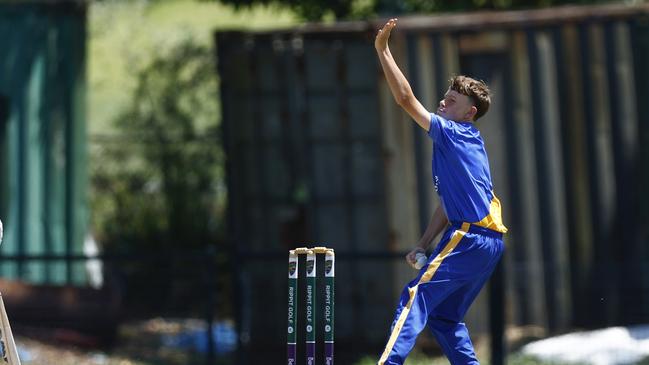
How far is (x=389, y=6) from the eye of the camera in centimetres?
1677

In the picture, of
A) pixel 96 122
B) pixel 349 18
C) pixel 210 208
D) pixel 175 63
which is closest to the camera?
pixel 349 18

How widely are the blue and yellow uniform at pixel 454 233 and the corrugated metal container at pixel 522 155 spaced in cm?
554

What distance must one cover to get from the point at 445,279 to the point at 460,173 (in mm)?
573

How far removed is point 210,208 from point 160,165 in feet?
4.15

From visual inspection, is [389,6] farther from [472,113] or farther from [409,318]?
[409,318]

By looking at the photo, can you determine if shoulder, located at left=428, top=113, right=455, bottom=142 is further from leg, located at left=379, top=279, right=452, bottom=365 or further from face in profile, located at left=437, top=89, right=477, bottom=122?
leg, located at left=379, top=279, right=452, bottom=365

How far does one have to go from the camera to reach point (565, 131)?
44.1ft

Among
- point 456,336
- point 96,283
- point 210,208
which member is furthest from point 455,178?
point 210,208

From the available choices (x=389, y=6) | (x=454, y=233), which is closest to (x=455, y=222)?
(x=454, y=233)

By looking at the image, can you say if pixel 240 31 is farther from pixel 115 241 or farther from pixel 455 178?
pixel 455 178

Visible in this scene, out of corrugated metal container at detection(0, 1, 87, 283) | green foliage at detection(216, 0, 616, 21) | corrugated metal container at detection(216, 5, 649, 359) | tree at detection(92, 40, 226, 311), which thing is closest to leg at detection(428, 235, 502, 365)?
corrugated metal container at detection(216, 5, 649, 359)

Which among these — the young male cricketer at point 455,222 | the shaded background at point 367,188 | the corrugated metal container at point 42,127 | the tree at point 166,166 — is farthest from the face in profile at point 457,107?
the tree at point 166,166

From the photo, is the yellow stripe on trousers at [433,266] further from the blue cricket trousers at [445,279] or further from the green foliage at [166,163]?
the green foliage at [166,163]

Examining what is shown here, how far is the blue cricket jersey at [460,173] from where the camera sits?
7.45m
